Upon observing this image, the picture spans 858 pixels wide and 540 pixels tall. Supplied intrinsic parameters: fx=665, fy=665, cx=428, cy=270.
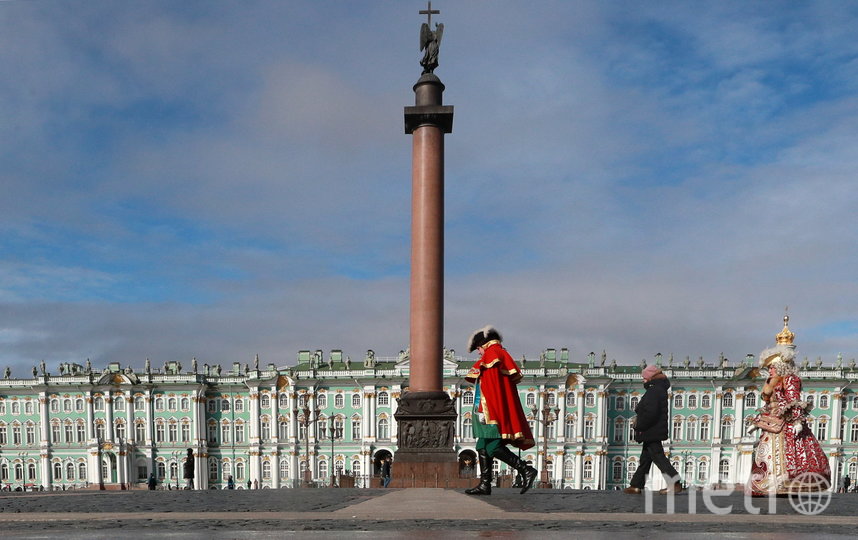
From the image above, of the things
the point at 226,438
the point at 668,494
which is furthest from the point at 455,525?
the point at 226,438

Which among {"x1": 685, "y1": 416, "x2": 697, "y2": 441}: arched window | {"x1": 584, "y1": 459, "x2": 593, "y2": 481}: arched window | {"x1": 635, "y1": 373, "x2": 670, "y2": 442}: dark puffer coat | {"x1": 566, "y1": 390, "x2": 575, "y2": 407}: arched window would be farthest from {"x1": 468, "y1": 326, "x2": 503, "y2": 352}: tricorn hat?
{"x1": 685, "y1": 416, "x2": 697, "y2": 441}: arched window

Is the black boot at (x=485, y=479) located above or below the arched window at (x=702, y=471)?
below

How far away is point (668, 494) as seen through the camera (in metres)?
9.34

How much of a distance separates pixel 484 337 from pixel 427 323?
7534 millimetres

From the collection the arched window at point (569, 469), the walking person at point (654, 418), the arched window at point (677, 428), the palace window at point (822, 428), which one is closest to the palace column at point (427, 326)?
the walking person at point (654, 418)

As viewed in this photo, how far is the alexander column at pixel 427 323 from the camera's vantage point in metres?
16.4

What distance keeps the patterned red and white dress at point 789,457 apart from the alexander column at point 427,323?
22.6ft

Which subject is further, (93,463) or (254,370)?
(254,370)

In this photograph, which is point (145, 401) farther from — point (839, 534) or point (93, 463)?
point (839, 534)

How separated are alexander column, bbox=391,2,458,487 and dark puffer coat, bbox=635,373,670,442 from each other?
687 centimetres

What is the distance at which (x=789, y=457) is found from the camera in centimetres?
1109

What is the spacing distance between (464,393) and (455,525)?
2510 inches

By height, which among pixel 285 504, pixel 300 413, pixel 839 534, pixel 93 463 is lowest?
pixel 839 534

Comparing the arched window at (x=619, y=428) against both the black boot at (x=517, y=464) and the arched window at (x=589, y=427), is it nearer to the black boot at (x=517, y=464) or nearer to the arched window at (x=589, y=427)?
the arched window at (x=589, y=427)
